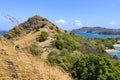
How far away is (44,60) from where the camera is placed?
31.2 ft

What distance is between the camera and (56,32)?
225ft

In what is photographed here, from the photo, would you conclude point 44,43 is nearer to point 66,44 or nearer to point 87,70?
point 66,44

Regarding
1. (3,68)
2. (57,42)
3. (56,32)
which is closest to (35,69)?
(3,68)

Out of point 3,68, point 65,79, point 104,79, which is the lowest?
point 104,79

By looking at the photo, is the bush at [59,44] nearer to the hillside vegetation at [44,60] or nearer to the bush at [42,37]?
the hillside vegetation at [44,60]

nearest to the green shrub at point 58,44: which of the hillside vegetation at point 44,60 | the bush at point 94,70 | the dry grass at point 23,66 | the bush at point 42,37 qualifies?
the hillside vegetation at point 44,60

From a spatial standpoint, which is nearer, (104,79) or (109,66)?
(104,79)

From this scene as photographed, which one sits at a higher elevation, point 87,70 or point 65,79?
point 65,79

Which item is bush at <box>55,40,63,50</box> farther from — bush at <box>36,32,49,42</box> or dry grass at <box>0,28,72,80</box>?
dry grass at <box>0,28,72,80</box>

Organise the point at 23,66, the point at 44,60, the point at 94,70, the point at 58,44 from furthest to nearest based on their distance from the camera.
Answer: the point at 58,44, the point at 94,70, the point at 44,60, the point at 23,66

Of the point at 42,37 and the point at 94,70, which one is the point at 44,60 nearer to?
the point at 94,70

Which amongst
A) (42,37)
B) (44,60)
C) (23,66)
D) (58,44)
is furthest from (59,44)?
(23,66)

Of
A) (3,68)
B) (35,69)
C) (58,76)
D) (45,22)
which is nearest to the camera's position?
(3,68)

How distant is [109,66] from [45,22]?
49.0m
